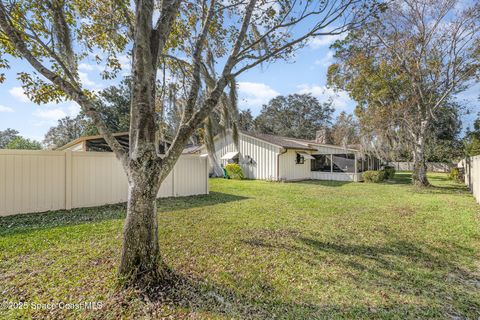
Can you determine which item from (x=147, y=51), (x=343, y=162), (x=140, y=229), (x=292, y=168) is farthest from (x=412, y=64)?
(x=140, y=229)

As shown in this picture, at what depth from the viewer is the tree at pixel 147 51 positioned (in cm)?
294

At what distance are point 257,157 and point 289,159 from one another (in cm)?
236

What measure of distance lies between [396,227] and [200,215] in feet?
16.6

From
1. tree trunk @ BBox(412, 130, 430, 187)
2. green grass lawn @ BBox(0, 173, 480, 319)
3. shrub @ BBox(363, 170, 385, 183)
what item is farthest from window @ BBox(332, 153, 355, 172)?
green grass lawn @ BBox(0, 173, 480, 319)

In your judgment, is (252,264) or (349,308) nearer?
(349,308)

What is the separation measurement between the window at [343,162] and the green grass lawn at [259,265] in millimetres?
11322

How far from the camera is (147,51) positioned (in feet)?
9.90

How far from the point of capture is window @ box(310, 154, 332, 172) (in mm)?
19062

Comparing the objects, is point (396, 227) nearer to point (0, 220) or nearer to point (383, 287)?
point (383, 287)

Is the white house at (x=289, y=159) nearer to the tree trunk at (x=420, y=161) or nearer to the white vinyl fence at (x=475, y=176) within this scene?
the tree trunk at (x=420, y=161)

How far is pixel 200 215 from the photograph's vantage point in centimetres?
673

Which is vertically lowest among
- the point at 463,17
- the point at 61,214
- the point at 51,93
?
the point at 61,214

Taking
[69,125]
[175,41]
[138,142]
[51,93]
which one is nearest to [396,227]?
[138,142]

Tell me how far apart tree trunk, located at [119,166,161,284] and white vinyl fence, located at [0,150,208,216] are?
17.5 feet
